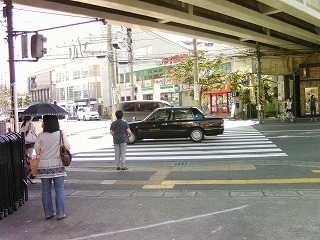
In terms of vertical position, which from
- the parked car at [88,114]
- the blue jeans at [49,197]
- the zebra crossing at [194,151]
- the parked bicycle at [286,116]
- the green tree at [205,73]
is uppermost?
the green tree at [205,73]

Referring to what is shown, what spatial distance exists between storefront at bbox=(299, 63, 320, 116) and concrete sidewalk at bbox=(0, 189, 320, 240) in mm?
26771

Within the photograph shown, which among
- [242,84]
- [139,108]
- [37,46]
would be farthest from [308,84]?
[37,46]

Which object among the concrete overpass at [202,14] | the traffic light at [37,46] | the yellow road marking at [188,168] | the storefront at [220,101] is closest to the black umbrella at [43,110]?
the traffic light at [37,46]

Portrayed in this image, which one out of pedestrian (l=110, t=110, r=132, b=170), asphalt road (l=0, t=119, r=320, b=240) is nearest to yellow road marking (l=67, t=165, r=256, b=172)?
asphalt road (l=0, t=119, r=320, b=240)

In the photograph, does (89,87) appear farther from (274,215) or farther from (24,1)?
(274,215)

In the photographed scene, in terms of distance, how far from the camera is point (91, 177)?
9.84 metres

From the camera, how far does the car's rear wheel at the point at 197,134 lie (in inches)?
643

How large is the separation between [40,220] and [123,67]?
50916 mm

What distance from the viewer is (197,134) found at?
16.3 m

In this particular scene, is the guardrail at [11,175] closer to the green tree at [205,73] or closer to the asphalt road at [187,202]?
the asphalt road at [187,202]

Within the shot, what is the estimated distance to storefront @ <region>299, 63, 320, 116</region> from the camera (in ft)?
104

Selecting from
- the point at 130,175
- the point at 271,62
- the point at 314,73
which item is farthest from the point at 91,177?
the point at 314,73

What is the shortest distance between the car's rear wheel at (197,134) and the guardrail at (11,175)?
996 cm

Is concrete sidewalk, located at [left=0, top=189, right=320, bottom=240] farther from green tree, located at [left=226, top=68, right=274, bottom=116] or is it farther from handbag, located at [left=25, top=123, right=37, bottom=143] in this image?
green tree, located at [left=226, top=68, right=274, bottom=116]
